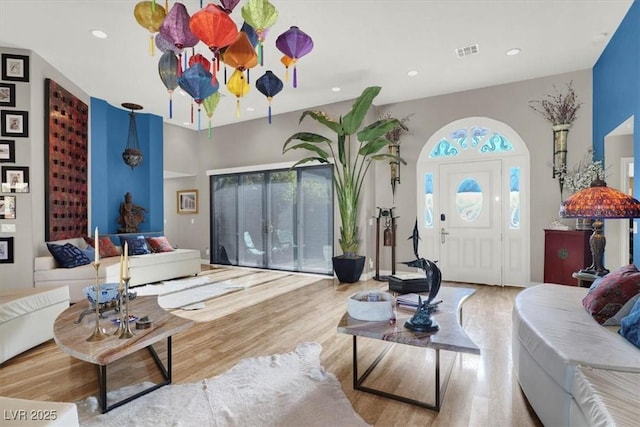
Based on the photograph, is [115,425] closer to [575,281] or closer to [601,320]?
[601,320]

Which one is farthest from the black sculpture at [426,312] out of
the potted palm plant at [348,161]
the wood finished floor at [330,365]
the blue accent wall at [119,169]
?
the blue accent wall at [119,169]

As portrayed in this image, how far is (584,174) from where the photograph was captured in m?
4.65

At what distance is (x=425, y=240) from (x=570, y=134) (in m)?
2.74

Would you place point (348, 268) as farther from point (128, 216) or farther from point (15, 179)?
point (15, 179)

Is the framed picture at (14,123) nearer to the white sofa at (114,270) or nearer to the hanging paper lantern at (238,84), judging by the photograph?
the white sofa at (114,270)

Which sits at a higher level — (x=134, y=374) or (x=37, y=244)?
(x=37, y=244)

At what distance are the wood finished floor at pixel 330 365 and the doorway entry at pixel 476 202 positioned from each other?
4.63ft

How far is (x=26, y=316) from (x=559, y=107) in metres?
7.08

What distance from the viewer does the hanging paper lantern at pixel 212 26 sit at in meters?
2.20

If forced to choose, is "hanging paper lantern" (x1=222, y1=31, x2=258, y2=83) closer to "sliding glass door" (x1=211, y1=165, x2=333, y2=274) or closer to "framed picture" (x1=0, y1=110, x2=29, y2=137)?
"framed picture" (x1=0, y1=110, x2=29, y2=137)

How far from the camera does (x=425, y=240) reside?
6242 millimetres

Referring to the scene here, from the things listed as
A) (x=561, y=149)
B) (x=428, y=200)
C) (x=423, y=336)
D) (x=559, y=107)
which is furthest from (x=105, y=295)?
(x=559, y=107)

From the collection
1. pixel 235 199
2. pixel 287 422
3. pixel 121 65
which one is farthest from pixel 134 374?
pixel 235 199

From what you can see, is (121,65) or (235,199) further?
(235,199)
